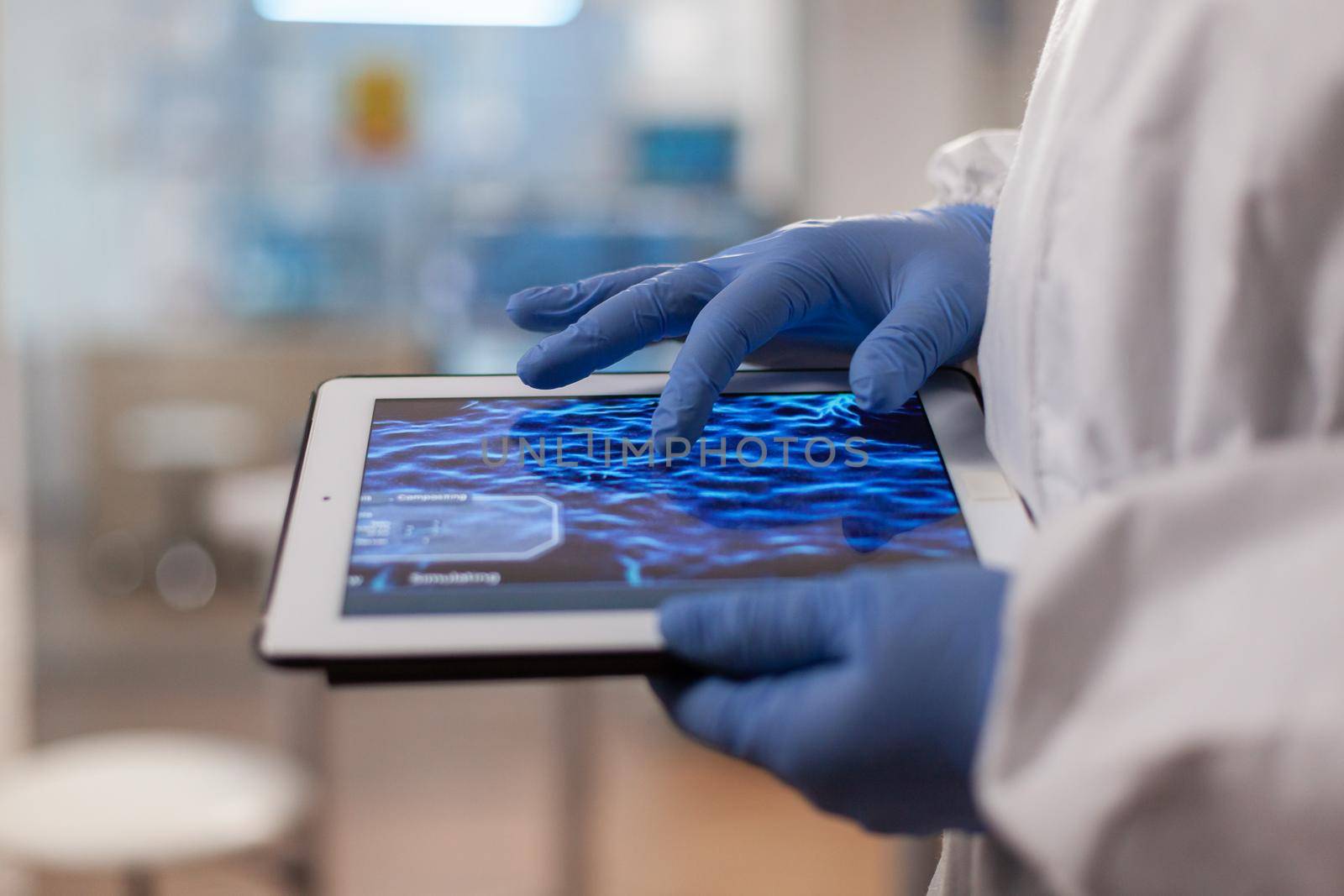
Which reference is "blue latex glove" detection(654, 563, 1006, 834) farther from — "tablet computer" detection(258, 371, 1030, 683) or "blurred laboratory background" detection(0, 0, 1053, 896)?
"blurred laboratory background" detection(0, 0, 1053, 896)

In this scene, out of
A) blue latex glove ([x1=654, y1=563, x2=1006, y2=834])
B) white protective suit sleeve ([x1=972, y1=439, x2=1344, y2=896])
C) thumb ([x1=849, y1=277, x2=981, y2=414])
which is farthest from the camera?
thumb ([x1=849, y1=277, x2=981, y2=414])

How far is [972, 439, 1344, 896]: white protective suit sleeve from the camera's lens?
390mm

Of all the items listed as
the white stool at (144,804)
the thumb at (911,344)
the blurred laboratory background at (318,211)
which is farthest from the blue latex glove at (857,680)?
the blurred laboratory background at (318,211)

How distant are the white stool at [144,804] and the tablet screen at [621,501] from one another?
1035mm

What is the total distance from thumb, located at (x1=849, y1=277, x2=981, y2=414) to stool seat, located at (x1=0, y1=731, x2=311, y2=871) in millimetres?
1185

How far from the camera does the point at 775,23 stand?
3230 mm

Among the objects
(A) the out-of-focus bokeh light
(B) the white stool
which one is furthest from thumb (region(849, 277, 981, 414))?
(A) the out-of-focus bokeh light

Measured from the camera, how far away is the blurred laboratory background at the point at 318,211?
3.07 meters

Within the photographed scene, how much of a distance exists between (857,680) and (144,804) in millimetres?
1364

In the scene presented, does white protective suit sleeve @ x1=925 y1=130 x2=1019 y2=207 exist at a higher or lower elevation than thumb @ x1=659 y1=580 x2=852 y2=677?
higher

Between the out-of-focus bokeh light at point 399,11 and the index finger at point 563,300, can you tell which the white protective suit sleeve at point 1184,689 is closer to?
the index finger at point 563,300

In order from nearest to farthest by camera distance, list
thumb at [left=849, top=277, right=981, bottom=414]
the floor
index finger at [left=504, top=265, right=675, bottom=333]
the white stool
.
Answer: thumb at [left=849, top=277, right=981, bottom=414]
index finger at [left=504, top=265, right=675, bottom=333]
the white stool
the floor

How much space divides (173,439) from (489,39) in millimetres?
1373

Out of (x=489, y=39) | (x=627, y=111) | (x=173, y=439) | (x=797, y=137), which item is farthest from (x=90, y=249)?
(x=797, y=137)
